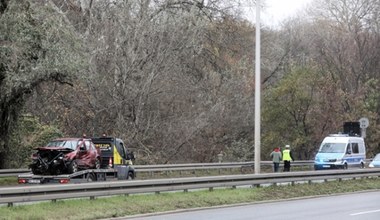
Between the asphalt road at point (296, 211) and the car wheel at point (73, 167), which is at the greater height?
the car wheel at point (73, 167)

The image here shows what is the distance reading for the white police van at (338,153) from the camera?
122 feet

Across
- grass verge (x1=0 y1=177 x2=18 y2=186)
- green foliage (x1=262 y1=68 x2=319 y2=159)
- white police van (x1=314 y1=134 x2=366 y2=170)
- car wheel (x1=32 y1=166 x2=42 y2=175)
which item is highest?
green foliage (x1=262 y1=68 x2=319 y2=159)

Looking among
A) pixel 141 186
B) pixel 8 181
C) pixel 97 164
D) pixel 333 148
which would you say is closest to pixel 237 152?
pixel 333 148

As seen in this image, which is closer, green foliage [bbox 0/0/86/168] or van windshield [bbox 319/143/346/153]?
green foliage [bbox 0/0/86/168]

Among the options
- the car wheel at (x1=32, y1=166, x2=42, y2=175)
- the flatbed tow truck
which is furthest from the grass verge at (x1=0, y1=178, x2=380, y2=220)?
the car wheel at (x1=32, y1=166, x2=42, y2=175)

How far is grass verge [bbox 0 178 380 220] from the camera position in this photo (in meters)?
15.3

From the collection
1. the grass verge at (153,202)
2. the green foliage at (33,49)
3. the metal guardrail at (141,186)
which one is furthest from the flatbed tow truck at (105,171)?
the grass verge at (153,202)

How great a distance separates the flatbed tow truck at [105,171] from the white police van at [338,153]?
14.4 metres

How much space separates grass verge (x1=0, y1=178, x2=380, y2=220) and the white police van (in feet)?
34.6

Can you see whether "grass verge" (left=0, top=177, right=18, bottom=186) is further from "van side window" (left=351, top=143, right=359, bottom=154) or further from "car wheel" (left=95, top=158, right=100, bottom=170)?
"van side window" (left=351, top=143, right=359, bottom=154)

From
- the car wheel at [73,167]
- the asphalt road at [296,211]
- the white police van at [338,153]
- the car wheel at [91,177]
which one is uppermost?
the white police van at [338,153]

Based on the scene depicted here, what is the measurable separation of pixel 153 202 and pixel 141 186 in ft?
2.44

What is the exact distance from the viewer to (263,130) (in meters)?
46.2

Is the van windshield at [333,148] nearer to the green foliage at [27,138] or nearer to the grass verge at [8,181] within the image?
the green foliage at [27,138]
